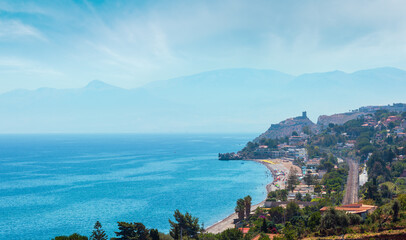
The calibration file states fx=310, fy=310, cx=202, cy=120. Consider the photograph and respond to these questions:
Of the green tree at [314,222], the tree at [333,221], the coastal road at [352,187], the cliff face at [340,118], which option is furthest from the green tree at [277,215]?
the cliff face at [340,118]

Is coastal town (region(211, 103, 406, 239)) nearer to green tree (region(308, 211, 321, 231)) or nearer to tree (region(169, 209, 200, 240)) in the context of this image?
green tree (region(308, 211, 321, 231))

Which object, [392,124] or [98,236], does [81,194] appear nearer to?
[98,236]

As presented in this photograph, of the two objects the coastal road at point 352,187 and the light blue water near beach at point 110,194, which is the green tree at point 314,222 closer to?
the coastal road at point 352,187

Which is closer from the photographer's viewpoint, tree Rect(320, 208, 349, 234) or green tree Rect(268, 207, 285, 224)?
tree Rect(320, 208, 349, 234)

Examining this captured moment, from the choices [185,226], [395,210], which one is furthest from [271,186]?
[395,210]

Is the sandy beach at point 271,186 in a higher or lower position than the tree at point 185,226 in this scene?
lower

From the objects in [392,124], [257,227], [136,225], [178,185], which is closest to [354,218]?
[257,227]

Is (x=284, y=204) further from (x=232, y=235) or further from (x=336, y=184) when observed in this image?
(x=232, y=235)

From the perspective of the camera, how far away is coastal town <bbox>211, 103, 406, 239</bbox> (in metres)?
27.1

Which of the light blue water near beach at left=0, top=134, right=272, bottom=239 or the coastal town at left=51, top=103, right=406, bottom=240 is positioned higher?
the coastal town at left=51, top=103, right=406, bottom=240

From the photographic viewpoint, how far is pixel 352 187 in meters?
56.4

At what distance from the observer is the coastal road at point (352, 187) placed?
47656mm

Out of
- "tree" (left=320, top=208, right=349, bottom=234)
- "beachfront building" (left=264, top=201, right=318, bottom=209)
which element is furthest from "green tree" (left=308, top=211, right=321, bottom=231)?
"beachfront building" (left=264, top=201, right=318, bottom=209)

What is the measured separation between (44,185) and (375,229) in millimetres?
72657
